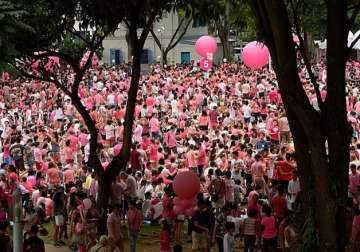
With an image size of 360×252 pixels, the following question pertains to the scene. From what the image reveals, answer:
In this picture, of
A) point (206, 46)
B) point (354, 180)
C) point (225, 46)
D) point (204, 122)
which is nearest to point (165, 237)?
point (354, 180)

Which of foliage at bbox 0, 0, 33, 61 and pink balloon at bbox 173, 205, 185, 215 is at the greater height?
foliage at bbox 0, 0, 33, 61

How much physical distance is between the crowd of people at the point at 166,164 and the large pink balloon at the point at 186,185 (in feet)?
1.33

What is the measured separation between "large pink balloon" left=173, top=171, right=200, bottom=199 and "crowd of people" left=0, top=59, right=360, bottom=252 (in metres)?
0.41

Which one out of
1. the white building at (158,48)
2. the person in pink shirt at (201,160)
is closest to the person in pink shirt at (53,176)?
the person in pink shirt at (201,160)

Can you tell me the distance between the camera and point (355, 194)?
13.3m

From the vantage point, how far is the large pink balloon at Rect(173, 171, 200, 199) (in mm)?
12336

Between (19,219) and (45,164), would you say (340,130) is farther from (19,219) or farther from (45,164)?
(45,164)

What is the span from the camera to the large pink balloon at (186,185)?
1234cm

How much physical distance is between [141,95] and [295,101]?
813 inches

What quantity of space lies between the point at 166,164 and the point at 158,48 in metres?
46.2

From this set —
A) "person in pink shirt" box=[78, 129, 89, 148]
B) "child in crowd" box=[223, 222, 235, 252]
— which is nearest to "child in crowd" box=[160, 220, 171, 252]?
"child in crowd" box=[223, 222, 235, 252]

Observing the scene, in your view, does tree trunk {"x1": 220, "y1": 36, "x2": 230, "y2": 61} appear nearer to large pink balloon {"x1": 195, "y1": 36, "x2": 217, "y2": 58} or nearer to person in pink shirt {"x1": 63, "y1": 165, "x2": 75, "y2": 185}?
large pink balloon {"x1": 195, "y1": 36, "x2": 217, "y2": 58}

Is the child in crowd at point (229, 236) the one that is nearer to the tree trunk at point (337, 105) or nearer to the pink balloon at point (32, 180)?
the tree trunk at point (337, 105)

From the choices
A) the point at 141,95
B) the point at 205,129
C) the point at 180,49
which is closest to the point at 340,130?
the point at 205,129
